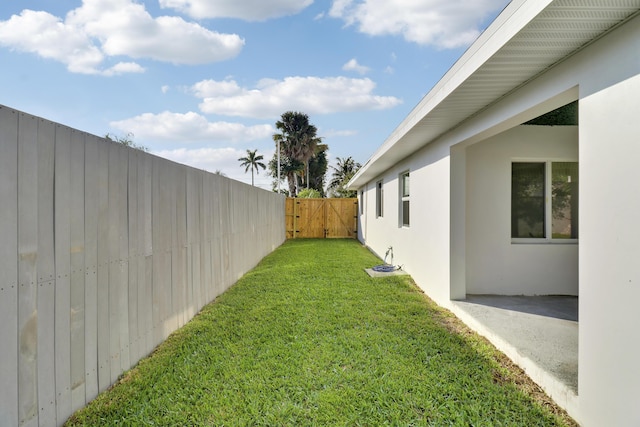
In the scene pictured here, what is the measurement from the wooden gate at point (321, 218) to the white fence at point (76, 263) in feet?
41.3

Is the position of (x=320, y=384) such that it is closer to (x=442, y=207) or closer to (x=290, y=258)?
(x=442, y=207)

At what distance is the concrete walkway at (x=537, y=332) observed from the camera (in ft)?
8.89

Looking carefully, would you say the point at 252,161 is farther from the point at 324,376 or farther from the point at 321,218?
the point at 324,376

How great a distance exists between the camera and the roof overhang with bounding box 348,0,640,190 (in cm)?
200

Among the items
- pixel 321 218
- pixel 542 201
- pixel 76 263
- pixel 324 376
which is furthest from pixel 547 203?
pixel 321 218

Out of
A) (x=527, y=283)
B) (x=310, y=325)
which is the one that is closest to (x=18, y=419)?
(x=310, y=325)

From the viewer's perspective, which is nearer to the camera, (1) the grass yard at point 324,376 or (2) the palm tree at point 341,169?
(1) the grass yard at point 324,376

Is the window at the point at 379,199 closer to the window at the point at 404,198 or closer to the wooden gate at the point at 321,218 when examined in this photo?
the window at the point at 404,198

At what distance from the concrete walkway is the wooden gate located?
12.2 meters

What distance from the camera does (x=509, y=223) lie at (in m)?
5.16

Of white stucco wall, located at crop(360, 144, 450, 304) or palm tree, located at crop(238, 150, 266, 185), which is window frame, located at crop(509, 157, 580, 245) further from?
palm tree, located at crop(238, 150, 266, 185)

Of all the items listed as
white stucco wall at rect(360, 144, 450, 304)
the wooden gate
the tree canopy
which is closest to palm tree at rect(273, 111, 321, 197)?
the tree canopy

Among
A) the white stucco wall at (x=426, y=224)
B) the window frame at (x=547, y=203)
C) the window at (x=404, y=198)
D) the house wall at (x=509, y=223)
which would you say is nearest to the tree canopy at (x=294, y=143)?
the white stucco wall at (x=426, y=224)

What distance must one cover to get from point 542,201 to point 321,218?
1241cm
